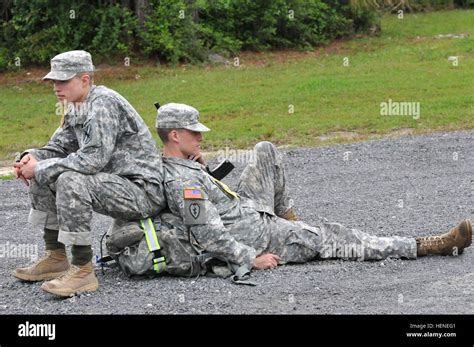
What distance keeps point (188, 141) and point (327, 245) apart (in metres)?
1.28

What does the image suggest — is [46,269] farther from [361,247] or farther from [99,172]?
[361,247]

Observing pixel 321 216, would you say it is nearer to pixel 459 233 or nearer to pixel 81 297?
pixel 459 233

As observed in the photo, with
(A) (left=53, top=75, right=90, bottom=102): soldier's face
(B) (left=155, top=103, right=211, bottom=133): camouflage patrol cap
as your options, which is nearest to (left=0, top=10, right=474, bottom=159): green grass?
(B) (left=155, top=103, right=211, bottom=133): camouflage patrol cap

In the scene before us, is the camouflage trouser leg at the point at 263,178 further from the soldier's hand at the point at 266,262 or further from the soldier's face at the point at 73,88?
the soldier's face at the point at 73,88

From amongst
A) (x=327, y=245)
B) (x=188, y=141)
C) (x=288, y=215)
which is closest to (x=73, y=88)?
(x=188, y=141)

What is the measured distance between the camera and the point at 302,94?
17781 mm

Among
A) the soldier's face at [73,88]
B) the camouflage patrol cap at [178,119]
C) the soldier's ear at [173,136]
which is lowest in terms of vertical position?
the soldier's ear at [173,136]

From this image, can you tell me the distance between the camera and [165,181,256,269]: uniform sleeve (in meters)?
6.64

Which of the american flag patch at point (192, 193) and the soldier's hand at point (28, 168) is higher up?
the soldier's hand at point (28, 168)

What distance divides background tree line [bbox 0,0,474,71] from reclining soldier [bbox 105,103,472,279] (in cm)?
1469

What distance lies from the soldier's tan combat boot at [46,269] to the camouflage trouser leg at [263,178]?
4.65 ft

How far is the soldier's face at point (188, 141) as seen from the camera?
6.83m

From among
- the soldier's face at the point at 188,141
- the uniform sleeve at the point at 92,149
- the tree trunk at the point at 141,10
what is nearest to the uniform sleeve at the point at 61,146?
the uniform sleeve at the point at 92,149
